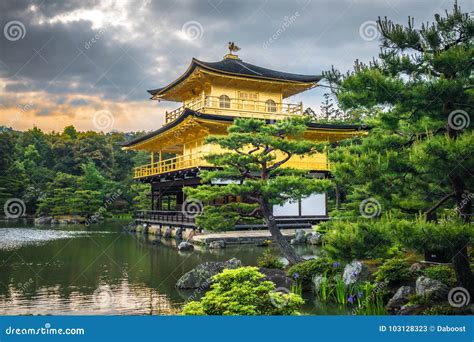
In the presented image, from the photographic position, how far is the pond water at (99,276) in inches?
336

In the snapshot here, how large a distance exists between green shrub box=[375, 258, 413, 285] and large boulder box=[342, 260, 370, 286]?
261 millimetres

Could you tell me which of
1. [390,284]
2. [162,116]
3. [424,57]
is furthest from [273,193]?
[162,116]

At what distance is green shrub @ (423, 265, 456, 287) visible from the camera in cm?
789

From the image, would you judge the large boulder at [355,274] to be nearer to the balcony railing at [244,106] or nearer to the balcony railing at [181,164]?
the balcony railing at [181,164]

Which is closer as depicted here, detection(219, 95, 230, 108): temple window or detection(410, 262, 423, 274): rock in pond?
detection(410, 262, 423, 274): rock in pond

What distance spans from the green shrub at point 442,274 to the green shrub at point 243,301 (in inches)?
149

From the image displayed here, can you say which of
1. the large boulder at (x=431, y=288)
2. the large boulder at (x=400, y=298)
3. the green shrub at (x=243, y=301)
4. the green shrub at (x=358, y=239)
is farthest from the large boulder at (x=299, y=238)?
the green shrub at (x=243, y=301)

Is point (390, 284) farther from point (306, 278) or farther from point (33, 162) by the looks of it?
point (33, 162)

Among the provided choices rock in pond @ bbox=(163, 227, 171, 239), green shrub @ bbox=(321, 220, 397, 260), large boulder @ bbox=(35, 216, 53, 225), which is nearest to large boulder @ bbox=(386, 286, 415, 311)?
green shrub @ bbox=(321, 220, 397, 260)

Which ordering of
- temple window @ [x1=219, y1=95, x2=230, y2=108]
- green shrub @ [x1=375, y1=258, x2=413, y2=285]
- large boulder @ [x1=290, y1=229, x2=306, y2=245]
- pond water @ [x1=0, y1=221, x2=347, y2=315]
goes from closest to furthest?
1. pond water @ [x1=0, y1=221, x2=347, y2=315]
2. green shrub @ [x1=375, y1=258, x2=413, y2=285]
3. large boulder @ [x1=290, y1=229, x2=306, y2=245]
4. temple window @ [x1=219, y1=95, x2=230, y2=108]

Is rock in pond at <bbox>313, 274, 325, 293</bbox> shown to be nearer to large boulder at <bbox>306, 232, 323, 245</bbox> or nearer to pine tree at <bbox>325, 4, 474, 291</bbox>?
pine tree at <bbox>325, 4, 474, 291</bbox>

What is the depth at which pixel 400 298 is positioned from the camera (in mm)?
7922

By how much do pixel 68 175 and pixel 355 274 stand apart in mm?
37485

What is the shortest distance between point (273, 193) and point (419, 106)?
21.6 feet
